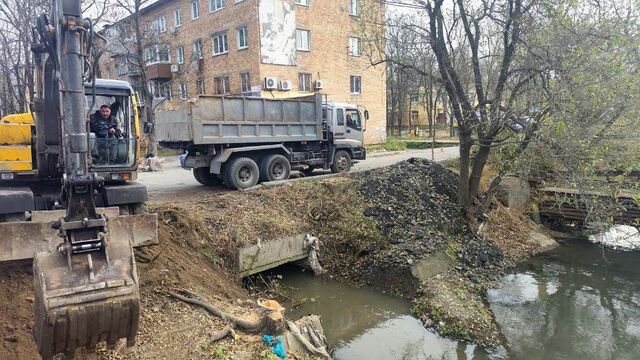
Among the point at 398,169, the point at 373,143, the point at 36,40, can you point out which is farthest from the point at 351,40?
the point at 36,40

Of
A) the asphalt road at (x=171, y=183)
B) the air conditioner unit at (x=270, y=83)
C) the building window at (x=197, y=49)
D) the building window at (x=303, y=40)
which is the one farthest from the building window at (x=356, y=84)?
the asphalt road at (x=171, y=183)

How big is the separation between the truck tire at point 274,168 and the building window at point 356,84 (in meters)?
16.2

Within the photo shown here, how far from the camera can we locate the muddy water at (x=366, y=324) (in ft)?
25.7

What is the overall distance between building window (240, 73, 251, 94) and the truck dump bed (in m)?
10.8

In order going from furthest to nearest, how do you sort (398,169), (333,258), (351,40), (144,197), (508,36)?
(351,40)
(398,169)
(508,36)
(333,258)
(144,197)

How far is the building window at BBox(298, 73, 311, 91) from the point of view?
83.0 feet

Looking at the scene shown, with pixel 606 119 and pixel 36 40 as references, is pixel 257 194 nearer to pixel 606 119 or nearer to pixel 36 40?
pixel 36 40

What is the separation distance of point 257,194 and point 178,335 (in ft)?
19.1

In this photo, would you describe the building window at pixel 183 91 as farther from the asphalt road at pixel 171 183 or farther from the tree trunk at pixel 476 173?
the tree trunk at pixel 476 173

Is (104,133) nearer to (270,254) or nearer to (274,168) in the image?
(270,254)

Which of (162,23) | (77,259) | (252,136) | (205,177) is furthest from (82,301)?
(162,23)

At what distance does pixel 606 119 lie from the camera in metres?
10.6

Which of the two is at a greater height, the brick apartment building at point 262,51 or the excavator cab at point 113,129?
the brick apartment building at point 262,51

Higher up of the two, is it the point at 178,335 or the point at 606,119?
the point at 606,119
